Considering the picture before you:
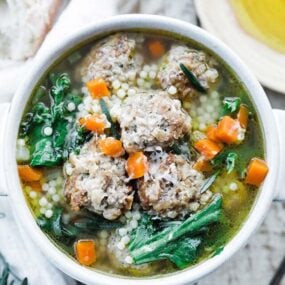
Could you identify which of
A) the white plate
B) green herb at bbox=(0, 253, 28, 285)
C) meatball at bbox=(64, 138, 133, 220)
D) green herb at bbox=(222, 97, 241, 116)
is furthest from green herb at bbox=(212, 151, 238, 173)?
green herb at bbox=(0, 253, 28, 285)

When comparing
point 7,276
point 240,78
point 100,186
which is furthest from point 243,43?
point 7,276

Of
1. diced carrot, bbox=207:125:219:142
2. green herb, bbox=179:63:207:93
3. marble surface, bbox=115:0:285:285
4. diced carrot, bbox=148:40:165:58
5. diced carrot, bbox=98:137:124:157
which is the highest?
diced carrot, bbox=148:40:165:58

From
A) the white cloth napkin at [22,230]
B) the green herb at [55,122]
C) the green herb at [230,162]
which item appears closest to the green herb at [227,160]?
the green herb at [230,162]

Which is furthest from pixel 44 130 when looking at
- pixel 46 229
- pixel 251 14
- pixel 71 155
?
pixel 251 14

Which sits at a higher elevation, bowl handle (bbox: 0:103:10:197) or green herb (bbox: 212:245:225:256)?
bowl handle (bbox: 0:103:10:197)

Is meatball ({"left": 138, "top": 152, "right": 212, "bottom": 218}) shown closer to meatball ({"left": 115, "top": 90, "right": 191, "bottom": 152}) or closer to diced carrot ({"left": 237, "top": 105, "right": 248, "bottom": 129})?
meatball ({"left": 115, "top": 90, "right": 191, "bottom": 152})

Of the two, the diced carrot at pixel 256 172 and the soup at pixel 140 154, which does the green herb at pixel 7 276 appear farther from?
the diced carrot at pixel 256 172
